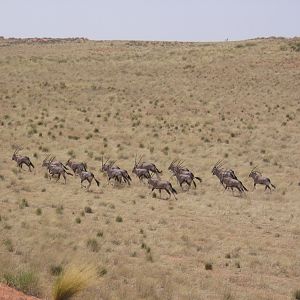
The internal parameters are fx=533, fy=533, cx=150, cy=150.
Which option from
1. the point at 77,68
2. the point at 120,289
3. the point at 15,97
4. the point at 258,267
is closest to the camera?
the point at 120,289

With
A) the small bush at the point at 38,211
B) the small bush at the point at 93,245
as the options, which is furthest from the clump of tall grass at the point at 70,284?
the small bush at the point at 38,211

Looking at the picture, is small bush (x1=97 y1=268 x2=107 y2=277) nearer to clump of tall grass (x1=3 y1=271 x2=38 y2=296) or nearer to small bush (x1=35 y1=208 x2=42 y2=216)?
clump of tall grass (x1=3 y1=271 x2=38 y2=296)

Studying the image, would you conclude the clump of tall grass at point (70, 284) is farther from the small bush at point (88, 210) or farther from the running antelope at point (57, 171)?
the running antelope at point (57, 171)

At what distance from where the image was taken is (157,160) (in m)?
34.3

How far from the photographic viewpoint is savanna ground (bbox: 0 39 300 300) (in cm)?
1406

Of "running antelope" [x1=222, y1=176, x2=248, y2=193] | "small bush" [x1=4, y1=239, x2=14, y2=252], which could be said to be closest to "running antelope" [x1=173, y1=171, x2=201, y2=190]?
"running antelope" [x1=222, y1=176, x2=248, y2=193]

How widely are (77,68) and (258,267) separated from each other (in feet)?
179

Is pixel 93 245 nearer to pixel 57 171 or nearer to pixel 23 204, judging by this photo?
pixel 23 204

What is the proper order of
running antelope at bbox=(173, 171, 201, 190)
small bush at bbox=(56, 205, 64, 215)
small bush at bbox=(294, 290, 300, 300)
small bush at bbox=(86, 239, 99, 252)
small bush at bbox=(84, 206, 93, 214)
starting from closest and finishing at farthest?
small bush at bbox=(294, 290, 300, 300)
small bush at bbox=(86, 239, 99, 252)
small bush at bbox=(56, 205, 64, 215)
small bush at bbox=(84, 206, 93, 214)
running antelope at bbox=(173, 171, 201, 190)

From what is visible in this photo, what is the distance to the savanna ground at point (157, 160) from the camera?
14.1 meters

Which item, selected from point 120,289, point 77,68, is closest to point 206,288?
point 120,289

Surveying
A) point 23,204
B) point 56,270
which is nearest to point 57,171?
point 23,204

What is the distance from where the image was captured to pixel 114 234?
58.3 ft

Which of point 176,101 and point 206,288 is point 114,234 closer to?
point 206,288
